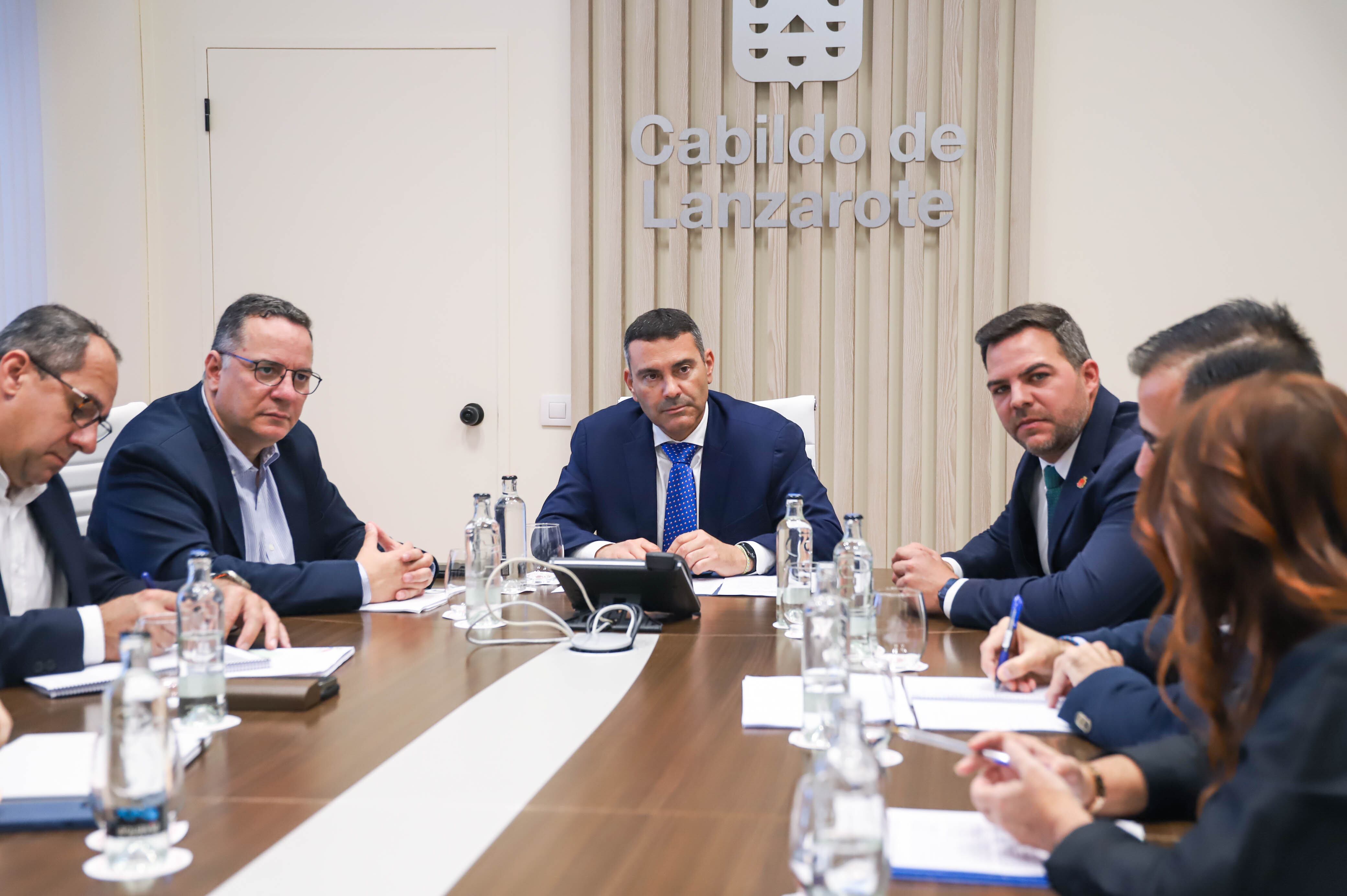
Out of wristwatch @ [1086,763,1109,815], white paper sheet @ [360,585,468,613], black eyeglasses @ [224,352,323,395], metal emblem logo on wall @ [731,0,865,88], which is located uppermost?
metal emblem logo on wall @ [731,0,865,88]

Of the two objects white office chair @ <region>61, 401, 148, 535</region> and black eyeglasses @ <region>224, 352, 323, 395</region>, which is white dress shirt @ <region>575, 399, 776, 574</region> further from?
white office chair @ <region>61, 401, 148, 535</region>

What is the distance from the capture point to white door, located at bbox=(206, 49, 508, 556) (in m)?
4.24

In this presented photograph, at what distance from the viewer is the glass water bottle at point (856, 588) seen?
5.42 ft

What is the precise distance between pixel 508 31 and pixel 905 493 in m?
2.46

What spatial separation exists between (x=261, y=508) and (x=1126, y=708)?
224 cm

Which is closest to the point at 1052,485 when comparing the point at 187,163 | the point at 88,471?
the point at 88,471

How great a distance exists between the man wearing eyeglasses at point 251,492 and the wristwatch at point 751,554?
0.80 meters

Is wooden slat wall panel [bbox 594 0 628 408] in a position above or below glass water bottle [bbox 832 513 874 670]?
above

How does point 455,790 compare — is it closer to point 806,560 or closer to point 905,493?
point 806,560

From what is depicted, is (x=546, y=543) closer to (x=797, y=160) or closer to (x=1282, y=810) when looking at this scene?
(x=1282, y=810)

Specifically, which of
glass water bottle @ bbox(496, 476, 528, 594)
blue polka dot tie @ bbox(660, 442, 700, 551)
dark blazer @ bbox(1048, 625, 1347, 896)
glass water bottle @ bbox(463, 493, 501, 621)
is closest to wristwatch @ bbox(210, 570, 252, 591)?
glass water bottle @ bbox(463, 493, 501, 621)

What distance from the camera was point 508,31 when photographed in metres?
4.18

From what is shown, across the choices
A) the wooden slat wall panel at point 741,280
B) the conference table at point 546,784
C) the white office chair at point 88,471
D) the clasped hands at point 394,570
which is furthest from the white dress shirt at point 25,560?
the wooden slat wall panel at point 741,280

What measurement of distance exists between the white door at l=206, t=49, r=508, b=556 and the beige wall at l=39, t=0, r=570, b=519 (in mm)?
71
